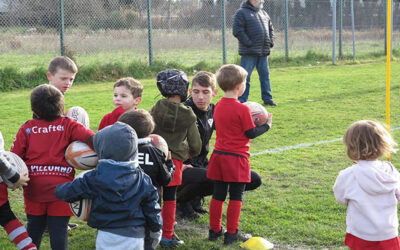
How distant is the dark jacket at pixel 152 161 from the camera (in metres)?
3.82

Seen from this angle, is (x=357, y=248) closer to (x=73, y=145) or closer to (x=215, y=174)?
(x=215, y=174)

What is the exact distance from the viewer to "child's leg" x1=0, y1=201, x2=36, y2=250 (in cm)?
389

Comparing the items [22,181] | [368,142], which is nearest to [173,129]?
[22,181]

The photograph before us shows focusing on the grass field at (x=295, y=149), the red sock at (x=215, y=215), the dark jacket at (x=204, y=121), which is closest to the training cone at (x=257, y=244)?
the grass field at (x=295, y=149)

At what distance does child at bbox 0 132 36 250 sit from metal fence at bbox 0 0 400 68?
10.2m

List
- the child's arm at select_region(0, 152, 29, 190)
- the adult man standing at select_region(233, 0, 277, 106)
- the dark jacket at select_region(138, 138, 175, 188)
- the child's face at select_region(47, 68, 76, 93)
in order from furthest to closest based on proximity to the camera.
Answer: the adult man standing at select_region(233, 0, 277, 106)
the child's face at select_region(47, 68, 76, 93)
the dark jacket at select_region(138, 138, 175, 188)
the child's arm at select_region(0, 152, 29, 190)

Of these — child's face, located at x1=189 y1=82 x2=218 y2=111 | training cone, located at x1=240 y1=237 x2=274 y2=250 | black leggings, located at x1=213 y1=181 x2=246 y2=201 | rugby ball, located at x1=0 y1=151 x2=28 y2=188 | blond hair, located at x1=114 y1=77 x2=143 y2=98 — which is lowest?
training cone, located at x1=240 y1=237 x2=274 y2=250

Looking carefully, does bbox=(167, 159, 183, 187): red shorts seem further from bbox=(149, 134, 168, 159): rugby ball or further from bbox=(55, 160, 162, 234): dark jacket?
bbox=(55, 160, 162, 234): dark jacket

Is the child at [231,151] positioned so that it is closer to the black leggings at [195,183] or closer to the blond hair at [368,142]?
the black leggings at [195,183]

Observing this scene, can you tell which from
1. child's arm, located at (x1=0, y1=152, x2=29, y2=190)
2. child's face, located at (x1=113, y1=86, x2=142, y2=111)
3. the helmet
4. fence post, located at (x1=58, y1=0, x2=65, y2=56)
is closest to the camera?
child's arm, located at (x1=0, y1=152, x2=29, y2=190)

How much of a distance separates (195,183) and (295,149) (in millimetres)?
2766

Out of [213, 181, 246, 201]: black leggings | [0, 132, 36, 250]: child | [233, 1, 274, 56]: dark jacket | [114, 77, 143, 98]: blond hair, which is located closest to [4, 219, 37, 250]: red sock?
[0, 132, 36, 250]: child

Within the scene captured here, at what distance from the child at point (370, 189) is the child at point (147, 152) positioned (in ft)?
3.96

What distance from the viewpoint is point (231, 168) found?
4434 mm
